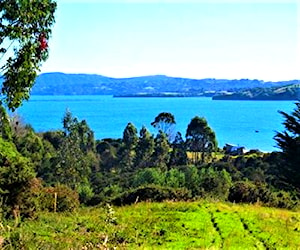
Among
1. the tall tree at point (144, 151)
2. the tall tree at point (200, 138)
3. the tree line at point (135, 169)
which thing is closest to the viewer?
the tree line at point (135, 169)

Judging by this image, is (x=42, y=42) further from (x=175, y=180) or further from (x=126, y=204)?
(x=175, y=180)

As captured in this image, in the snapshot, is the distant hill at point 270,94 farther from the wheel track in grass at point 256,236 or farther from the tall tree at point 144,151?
the wheel track in grass at point 256,236

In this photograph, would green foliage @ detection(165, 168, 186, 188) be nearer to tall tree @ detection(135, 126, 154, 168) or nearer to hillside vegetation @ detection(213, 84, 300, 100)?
tall tree @ detection(135, 126, 154, 168)

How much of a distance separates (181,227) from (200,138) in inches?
1554

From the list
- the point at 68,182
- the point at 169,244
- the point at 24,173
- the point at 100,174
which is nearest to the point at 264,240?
the point at 169,244

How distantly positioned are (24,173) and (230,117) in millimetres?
117086

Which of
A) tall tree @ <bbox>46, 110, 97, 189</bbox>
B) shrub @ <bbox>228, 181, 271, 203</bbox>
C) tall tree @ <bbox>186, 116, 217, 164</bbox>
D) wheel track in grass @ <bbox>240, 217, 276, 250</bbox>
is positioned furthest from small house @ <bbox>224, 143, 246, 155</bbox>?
wheel track in grass @ <bbox>240, 217, 276, 250</bbox>

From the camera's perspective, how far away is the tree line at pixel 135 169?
16.3 metres

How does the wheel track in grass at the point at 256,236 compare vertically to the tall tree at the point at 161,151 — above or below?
above

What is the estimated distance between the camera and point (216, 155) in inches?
2089

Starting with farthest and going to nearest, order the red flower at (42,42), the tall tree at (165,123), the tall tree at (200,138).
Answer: the tall tree at (165,123), the tall tree at (200,138), the red flower at (42,42)

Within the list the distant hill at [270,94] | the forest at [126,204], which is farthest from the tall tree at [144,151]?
the distant hill at [270,94]

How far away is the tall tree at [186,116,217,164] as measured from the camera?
5006 cm

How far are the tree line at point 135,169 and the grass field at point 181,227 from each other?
1654 mm
